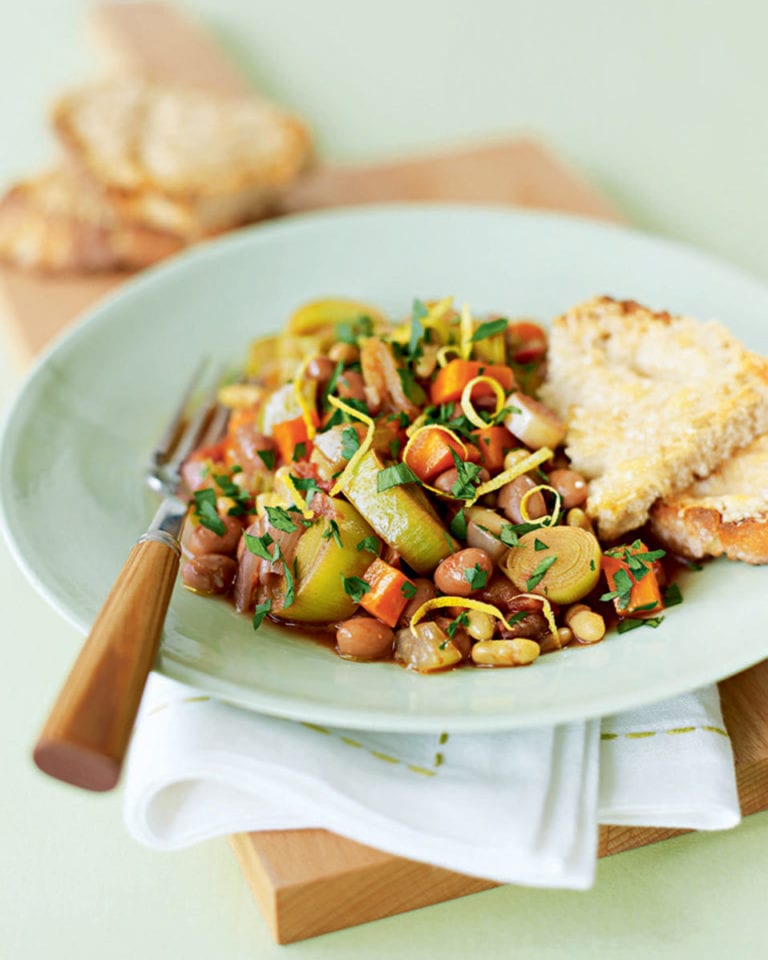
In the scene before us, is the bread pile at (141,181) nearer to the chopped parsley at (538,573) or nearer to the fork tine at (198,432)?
the fork tine at (198,432)

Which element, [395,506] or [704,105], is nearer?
[395,506]

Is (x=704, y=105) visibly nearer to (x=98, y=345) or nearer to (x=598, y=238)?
(x=598, y=238)

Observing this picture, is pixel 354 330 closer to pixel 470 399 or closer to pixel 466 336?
pixel 466 336

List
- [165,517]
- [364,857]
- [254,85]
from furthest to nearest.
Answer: [254,85], [165,517], [364,857]

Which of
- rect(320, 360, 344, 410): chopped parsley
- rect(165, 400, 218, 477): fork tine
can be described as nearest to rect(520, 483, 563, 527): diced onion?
rect(320, 360, 344, 410): chopped parsley

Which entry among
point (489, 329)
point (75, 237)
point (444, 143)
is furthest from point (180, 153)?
point (489, 329)

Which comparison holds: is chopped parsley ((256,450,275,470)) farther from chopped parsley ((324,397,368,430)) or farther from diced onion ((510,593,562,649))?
diced onion ((510,593,562,649))

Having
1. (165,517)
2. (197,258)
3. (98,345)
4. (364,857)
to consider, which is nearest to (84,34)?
(197,258)
